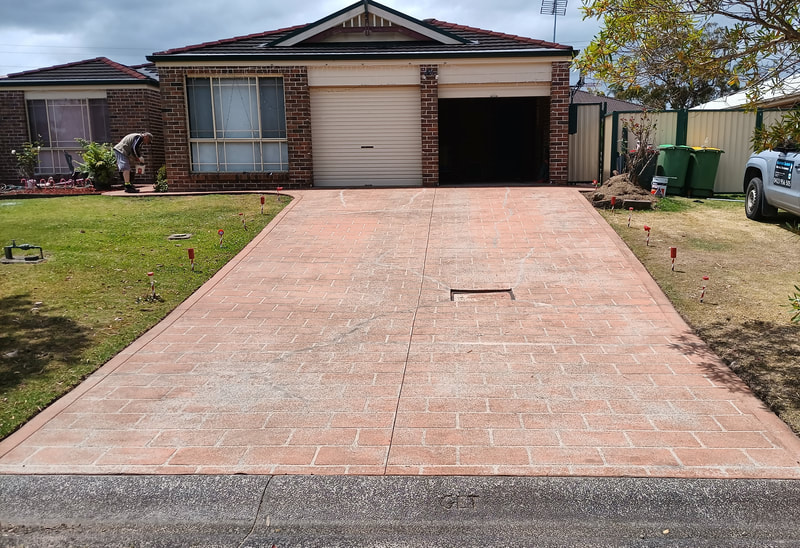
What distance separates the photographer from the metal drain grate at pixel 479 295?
820 centimetres

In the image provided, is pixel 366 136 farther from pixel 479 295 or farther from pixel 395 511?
pixel 395 511

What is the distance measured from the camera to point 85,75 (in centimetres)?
1944

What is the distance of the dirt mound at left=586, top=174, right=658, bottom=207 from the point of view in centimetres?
1292

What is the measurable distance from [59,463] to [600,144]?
49.4 ft

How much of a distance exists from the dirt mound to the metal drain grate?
17.8ft

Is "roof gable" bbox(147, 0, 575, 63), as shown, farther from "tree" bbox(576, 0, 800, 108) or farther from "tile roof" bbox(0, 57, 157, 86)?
"tree" bbox(576, 0, 800, 108)

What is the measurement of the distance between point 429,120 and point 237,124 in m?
4.73

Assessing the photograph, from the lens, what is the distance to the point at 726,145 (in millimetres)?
15188

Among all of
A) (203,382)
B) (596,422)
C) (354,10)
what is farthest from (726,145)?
(203,382)

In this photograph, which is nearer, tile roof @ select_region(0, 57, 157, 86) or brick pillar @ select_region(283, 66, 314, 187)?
brick pillar @ select_region(283, 66, 314, 187)

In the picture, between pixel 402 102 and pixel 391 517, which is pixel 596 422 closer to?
pixel 391 517

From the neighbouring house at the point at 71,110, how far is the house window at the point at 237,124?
3.54 meters

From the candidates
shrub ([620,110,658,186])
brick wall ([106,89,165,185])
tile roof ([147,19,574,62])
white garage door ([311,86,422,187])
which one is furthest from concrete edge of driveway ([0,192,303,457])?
brick wall ([106,89,165,185])

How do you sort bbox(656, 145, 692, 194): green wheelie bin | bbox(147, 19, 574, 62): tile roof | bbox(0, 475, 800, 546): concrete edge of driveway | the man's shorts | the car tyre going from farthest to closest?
the man's shorts
bbox(147, 19, 574, 62): tile roof
bbox(656, 145, 692, 194): green wheelie bin
the car tyre
bbox(0, 475, 800, 546): concrete edge of driveway
